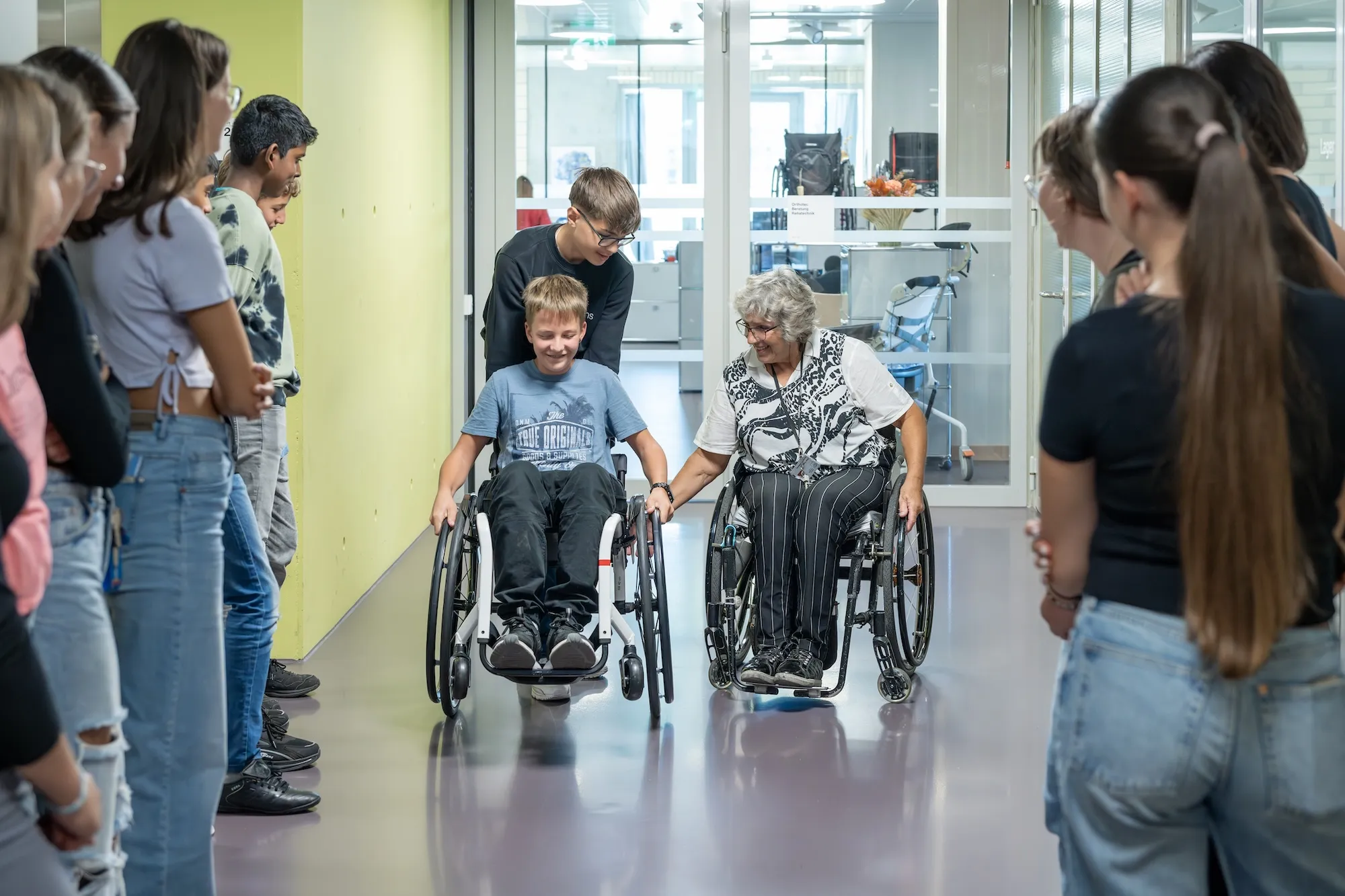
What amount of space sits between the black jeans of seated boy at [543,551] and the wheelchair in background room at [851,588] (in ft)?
1.09

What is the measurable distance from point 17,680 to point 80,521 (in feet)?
1.29

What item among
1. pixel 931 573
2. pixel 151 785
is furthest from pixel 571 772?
pixel 151 785

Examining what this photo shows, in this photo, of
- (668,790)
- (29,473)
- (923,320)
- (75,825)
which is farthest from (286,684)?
(923,320)

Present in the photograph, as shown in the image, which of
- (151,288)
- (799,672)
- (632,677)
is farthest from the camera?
(799,672)

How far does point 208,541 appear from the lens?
190 cm

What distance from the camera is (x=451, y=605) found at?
3.24 metres

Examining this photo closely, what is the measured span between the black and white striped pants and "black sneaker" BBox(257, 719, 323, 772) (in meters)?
1.13

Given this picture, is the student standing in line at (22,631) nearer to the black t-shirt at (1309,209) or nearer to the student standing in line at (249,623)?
the student standing in line at (249,623)

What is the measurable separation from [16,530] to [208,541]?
560 millimetres

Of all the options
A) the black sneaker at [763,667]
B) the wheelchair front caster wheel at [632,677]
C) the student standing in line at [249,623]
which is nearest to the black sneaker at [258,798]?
the student standing in line at [249,623]

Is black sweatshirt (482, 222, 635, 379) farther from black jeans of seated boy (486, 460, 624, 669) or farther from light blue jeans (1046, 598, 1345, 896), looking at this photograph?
light blue jeans (1046, 598, 1345, 896)

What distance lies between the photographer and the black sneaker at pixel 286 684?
374 centimetres

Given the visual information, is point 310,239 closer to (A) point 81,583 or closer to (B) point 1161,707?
(A) point 81,583

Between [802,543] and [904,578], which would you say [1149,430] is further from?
[904,578]
